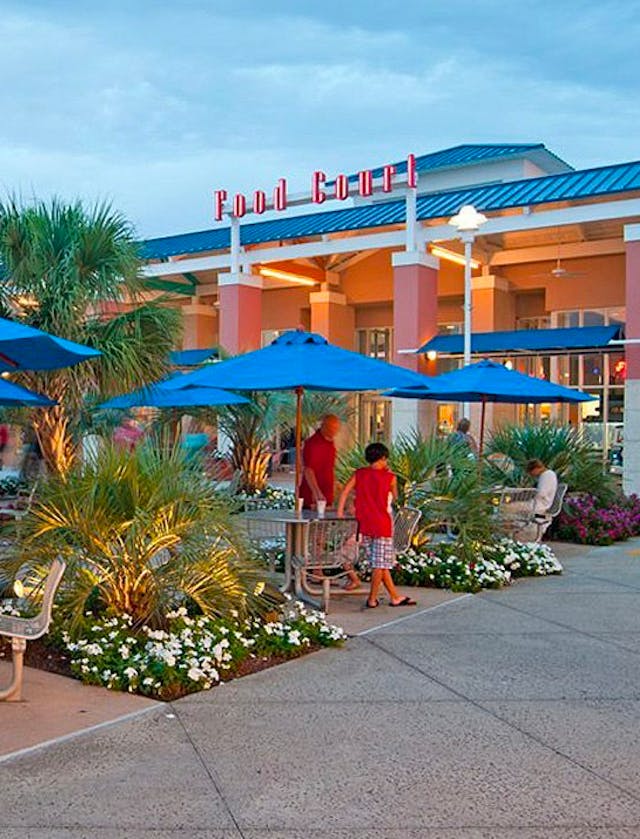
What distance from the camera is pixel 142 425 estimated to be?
59.0 feet

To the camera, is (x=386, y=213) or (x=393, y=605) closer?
(x=393, y=605)

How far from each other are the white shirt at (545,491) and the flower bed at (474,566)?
1080 mm

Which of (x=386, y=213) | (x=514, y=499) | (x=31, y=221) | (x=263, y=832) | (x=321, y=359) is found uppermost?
(x=386, y=213)

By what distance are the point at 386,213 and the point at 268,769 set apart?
23336mm

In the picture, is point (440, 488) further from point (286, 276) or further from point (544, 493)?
point (286, 276)

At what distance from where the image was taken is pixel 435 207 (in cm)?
2498

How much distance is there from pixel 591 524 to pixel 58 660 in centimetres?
898

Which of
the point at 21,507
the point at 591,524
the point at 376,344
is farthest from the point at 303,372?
the point at 376,344

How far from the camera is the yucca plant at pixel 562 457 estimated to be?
1465 cm

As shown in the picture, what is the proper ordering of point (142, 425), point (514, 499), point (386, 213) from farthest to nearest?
point (386, 213)
point (142, 425)
point (514, 499)

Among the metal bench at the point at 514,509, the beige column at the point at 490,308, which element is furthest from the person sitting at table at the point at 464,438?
the beige column at the point at 490,308

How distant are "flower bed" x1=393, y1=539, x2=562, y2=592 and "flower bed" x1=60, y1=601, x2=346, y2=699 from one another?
2521 mm

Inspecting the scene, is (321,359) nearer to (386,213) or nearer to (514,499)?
(514,499)

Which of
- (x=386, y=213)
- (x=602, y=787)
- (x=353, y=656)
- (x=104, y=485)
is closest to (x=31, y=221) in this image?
(x=104, y=485)
